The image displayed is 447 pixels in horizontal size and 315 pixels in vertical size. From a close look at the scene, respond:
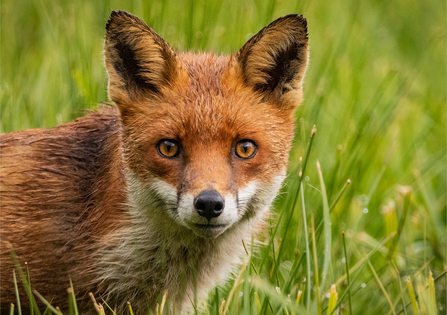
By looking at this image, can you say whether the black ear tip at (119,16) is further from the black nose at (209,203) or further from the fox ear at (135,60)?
the black nose at (209,203)

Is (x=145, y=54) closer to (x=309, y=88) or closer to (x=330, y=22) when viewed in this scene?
(x=309, y=88)

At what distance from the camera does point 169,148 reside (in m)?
3.71

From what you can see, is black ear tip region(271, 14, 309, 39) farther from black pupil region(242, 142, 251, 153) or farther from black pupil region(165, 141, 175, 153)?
black pupil region(165, 141, 175, 153)

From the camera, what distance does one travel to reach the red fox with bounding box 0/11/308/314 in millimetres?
3721

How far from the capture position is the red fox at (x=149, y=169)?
12.2 feet

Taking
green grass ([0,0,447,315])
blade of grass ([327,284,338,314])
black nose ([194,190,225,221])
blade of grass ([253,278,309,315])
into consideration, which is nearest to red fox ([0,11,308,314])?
black nose ([194,190,225,221])

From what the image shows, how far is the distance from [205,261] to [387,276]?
86.7 inches

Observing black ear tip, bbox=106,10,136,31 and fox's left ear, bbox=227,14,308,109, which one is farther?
fox's left ear, bbox=227,14,308,109

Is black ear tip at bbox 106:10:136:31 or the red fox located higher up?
black ear tip at bbox 106:10:136:31

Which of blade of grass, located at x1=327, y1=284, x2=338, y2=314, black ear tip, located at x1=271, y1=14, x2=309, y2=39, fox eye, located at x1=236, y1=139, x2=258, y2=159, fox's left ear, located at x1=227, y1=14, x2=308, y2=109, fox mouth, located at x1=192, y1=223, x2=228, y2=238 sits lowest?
blade of grass, located at x1=327, y1=284, x2=338, y2=314

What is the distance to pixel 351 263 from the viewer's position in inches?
211

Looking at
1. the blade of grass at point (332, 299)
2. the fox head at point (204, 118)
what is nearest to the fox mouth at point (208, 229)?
the fox head at point (204, 118)

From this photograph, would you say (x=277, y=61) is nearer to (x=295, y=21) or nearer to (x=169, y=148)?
(x=295, y=21)

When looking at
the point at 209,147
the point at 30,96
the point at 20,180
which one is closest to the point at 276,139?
the point at 209,147
